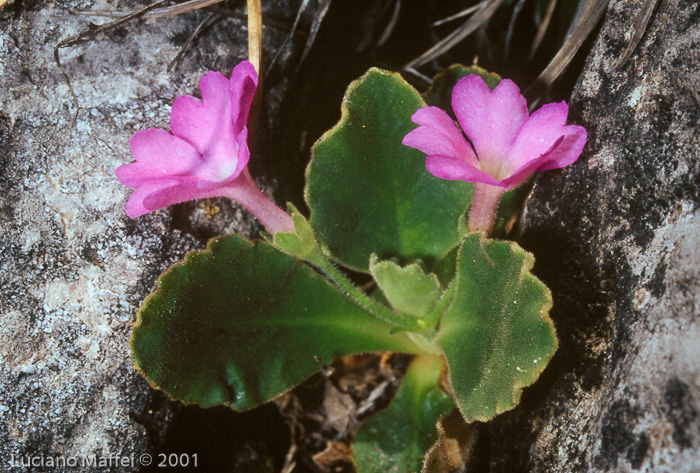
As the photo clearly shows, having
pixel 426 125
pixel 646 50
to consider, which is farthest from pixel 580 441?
pixel 646 50

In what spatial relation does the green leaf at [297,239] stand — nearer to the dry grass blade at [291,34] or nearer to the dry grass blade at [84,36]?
the dry grass blade at [291,34]

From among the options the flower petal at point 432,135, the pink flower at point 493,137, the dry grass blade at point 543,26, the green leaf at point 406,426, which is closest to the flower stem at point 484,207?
the pink flower at point 493,137

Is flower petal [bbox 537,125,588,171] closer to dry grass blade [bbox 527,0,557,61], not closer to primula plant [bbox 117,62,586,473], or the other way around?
primula plant [bbox 117,62,586,473]

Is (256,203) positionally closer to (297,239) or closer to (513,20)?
(297,239)

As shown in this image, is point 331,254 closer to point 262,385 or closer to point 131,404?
point 262,385

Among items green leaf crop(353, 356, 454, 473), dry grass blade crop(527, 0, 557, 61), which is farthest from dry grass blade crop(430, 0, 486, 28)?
green leaf crop(353, 356, 454, 473)

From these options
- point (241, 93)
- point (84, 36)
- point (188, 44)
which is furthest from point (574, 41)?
point (84, 36)
